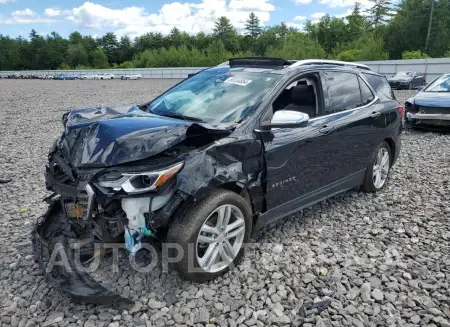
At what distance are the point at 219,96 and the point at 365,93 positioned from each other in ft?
6.94

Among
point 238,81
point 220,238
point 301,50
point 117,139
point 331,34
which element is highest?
point 331,34

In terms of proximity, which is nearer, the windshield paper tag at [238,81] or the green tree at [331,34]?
the windshield paper tag at [238,81]

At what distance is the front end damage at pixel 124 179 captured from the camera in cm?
271

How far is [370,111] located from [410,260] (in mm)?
1948

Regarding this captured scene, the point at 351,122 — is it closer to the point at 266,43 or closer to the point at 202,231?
the point at 202,231

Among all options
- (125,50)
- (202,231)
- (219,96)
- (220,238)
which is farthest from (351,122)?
(125,50)

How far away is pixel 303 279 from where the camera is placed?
3.26m

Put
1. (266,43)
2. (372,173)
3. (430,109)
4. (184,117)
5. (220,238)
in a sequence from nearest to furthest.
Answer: (220,238)
(184,117)
(372,173)
(430,109)
(266,43)

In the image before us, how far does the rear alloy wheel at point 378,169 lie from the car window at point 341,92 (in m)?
0.85

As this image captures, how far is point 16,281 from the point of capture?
10.4ft

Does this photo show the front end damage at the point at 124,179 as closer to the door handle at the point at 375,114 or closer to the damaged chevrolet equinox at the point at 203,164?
the damaged chevrolet equinox at the point at 203,164

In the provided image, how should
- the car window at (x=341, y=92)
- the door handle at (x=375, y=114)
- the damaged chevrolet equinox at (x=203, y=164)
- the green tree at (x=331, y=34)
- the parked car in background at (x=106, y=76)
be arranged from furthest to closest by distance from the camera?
the green tree at (x=331, y=34), the parked car in background at (x=106, y=76), the door handle at (x=375, y=114), the car window at (x=341, y=92), the damaged chevrolet equinox at (x=203, y=164)

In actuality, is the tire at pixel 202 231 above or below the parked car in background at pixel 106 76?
above

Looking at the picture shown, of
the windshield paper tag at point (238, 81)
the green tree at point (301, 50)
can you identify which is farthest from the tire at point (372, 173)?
the green tree at point (301, 50)
